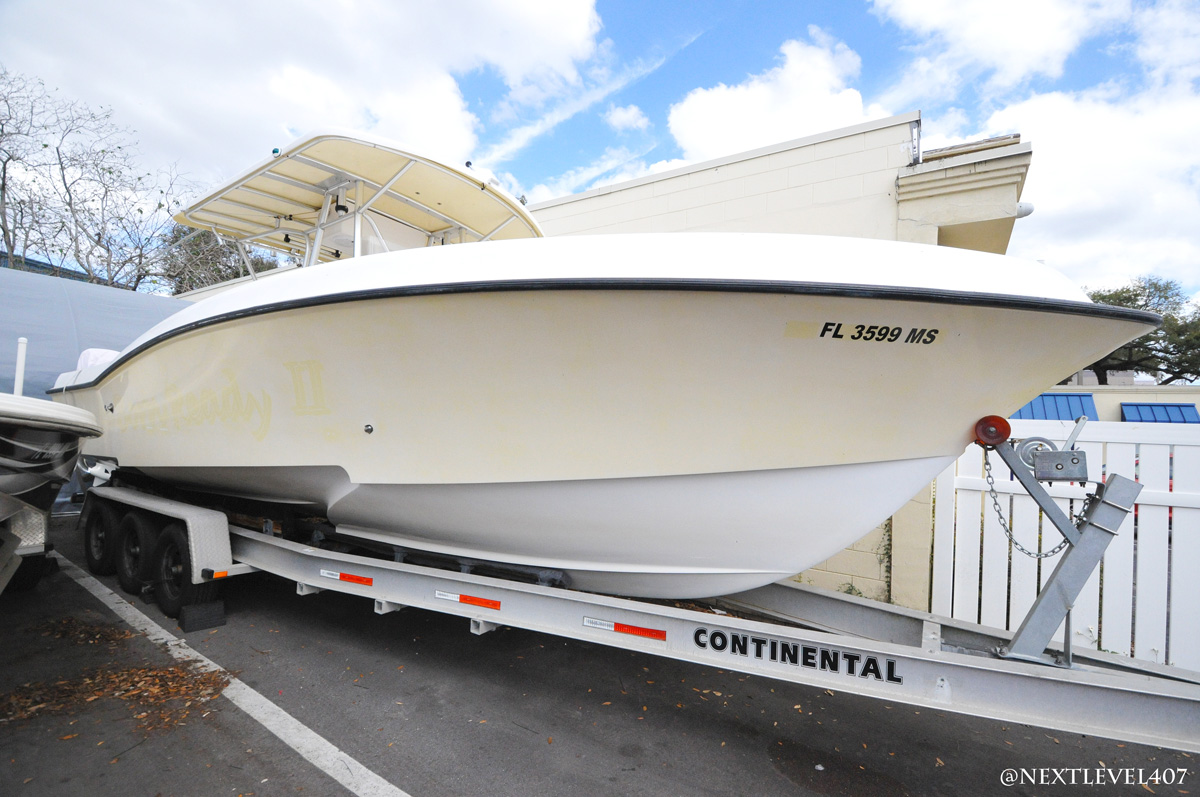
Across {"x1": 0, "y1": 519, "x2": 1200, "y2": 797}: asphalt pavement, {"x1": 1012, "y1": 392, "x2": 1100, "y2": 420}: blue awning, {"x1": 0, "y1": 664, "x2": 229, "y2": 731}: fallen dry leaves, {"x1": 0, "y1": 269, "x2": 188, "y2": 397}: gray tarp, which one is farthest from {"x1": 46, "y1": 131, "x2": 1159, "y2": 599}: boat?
{"x1": 1012, "y1": 392, "x2": 1100, "y2": 420}: blue awning

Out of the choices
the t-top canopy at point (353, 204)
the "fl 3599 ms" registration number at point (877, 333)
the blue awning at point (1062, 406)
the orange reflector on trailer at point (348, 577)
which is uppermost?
the t-top canopy at point (353, 204)

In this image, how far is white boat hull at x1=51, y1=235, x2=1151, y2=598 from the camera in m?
1.67

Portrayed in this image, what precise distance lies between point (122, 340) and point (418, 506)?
260 inches

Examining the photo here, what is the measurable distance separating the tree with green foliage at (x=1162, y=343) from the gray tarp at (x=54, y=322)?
27655 millimetres

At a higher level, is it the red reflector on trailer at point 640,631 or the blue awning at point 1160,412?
the blue awning at point 1160,412

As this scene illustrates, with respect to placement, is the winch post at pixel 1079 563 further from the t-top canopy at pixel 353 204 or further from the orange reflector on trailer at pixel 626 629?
the t-top canopy at pixel 353 204

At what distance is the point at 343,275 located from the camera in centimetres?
211

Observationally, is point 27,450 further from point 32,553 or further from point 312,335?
point 312,335

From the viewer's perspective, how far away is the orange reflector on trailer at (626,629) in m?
1.97

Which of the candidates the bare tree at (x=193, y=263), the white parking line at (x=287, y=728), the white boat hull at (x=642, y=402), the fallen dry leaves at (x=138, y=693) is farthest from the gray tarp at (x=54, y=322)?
the bare tree at (x=193, y=263)

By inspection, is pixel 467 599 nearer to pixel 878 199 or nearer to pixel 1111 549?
pixel 1111 549

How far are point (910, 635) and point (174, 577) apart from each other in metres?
3.67

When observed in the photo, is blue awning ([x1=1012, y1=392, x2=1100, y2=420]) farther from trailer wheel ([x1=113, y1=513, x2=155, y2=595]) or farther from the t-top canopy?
trailer wheel ([x1=113, y1=513, x2=155, y2=595])

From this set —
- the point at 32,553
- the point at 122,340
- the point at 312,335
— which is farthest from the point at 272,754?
the point at 122,340
